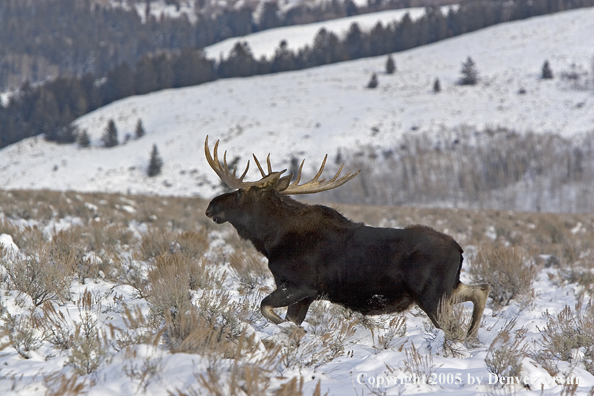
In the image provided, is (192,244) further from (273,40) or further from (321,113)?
(273,40)

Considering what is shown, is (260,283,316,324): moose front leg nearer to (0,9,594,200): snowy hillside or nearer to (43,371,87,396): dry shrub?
(43,371,87,396): dry shrub

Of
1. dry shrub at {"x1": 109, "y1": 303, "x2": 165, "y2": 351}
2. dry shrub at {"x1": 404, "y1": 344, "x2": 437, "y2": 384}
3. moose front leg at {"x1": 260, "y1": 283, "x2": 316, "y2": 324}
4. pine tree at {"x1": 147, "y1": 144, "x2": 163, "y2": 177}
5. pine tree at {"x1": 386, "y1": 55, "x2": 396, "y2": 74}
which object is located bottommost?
pine tree at {"x1": 147, "y1": 144, "x2": 163, "y2": 177}

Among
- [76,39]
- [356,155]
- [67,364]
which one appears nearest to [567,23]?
[356,155]

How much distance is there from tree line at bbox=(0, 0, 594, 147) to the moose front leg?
70820 mm

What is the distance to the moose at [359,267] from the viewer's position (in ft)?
11.2

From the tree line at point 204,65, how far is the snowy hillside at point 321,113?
829 centimetres

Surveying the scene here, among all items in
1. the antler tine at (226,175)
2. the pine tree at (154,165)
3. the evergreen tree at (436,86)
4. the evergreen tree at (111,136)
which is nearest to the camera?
the antler tine at (226,175)

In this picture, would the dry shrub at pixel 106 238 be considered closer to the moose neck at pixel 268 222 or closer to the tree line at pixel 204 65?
the moose neck at pixel 268 222

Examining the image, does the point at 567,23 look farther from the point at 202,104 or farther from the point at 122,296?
the point at 122,296

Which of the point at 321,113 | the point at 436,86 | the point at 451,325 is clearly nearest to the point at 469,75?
the point at 436,86

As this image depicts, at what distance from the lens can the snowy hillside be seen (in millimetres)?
47156

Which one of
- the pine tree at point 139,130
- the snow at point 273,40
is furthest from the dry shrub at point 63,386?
the snow at point 273,40

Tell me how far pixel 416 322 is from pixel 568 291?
272cm

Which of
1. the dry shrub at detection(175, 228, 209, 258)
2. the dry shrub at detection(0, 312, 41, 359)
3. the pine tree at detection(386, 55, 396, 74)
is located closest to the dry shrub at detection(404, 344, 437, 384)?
the dry shrub at detection(0, 312, 41, 359)
